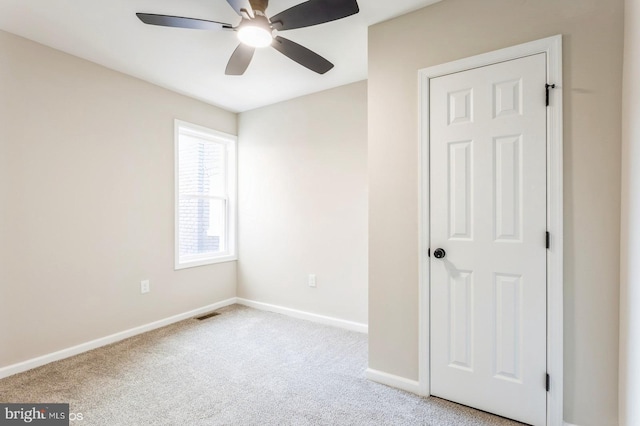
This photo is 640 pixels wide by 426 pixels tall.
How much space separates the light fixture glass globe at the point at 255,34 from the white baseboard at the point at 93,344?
2841 mm

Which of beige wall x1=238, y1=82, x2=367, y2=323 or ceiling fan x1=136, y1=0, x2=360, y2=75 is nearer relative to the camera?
ceiling fan x1=136, y1=0, x2=360, y2=75

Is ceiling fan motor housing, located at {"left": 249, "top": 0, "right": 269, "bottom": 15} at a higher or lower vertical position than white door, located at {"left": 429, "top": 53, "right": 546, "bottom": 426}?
higher

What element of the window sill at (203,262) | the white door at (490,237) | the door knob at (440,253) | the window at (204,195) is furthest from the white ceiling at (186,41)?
the window sill at (203,262)

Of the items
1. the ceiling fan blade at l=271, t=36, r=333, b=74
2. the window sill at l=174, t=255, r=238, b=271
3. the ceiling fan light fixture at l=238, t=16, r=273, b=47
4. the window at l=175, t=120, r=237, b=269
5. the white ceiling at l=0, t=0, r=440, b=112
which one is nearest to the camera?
the ceiling fan light fixture at l=238, t=16, r=273, b=47

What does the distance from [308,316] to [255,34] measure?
111 inches

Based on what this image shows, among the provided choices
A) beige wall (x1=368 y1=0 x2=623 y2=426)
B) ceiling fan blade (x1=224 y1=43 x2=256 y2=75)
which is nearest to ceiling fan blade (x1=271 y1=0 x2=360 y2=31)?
ceiling fan blade (x1=224 y1=43 x2=256 y2=75)

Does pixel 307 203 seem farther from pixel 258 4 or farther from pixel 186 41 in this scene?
pixel 258 4

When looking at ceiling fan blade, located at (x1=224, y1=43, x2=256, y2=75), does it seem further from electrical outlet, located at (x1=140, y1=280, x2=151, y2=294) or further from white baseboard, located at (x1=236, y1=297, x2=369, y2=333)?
white baseboard, located at (x1=236, y1=297, x2=369, y2=333)

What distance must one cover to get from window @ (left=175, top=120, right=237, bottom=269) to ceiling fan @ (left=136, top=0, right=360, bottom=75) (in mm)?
1909

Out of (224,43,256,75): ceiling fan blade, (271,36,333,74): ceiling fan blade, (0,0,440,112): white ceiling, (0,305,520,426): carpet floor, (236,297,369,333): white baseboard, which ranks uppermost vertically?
(0,0,440,112): white ceiling

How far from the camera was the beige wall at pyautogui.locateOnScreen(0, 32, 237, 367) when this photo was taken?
2.35 metres

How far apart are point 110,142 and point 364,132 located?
2442mm

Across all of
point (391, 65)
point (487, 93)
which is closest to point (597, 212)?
point (487, 93)

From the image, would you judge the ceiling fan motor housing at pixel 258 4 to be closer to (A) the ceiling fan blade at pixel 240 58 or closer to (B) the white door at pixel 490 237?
(A) the ceiling fan blade at pixel 240 58
